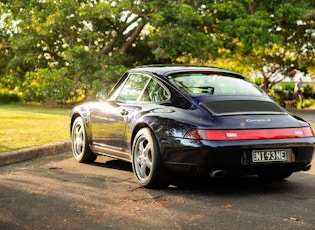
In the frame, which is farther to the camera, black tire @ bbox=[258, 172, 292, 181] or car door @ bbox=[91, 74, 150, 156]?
car door @ bbox=[91, 74, 150, 156]

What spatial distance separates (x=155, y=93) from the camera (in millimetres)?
7668

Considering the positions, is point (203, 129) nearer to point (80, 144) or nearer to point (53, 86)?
point (80, 144)

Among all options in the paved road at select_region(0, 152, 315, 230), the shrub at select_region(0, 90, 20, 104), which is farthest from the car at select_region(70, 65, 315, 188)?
the shrub at select_region(0, 90, 20, 104)

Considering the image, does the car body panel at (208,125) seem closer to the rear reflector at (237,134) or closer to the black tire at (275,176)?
the rear reflector at (237,134)

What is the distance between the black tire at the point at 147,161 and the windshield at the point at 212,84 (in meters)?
0.72

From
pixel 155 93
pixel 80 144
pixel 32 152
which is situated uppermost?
pixel 155 93

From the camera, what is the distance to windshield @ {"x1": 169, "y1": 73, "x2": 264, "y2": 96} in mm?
7383

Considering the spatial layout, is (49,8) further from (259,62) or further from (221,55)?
(259,62)

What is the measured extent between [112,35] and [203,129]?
75.9 feet

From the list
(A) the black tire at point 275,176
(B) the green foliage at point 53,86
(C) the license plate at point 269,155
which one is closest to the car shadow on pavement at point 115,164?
(A) the black tire at point 275,176

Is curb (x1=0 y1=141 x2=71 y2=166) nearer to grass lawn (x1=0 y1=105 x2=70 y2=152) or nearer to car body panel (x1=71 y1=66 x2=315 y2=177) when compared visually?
grass lawn (x1=0 y1=105 x2=70 y2=152)

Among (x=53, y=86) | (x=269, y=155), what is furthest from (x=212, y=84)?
(x=53, y=86)

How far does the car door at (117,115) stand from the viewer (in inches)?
312

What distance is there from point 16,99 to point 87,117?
25258 millimetres
